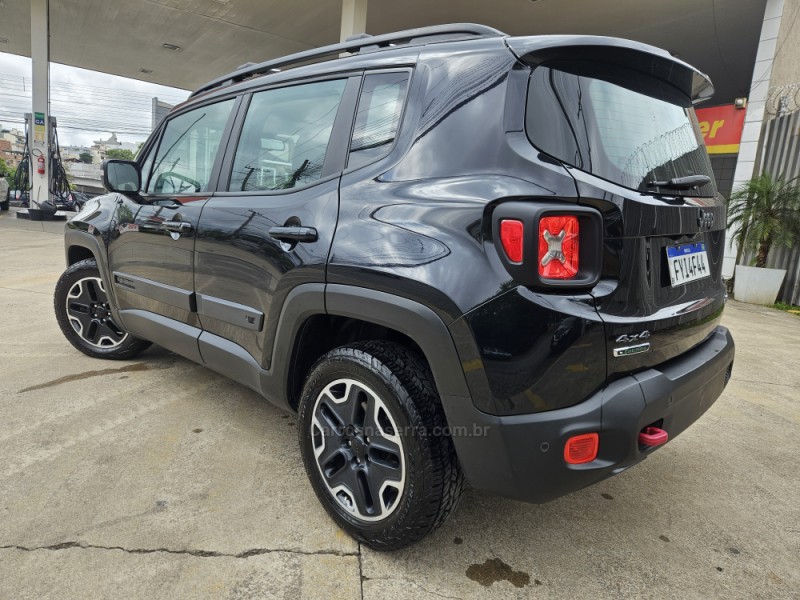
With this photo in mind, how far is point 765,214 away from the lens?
7320 mm

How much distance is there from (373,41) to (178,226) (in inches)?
52.5

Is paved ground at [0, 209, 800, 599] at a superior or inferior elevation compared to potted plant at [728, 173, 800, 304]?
inferior

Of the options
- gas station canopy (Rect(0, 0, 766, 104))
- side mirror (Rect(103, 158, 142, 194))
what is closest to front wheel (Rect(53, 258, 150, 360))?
side mirror (Rect(103, 158, 142, 194))

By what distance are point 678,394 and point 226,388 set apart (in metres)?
2.61

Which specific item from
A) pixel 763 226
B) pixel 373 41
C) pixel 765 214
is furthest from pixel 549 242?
pixel 765 214

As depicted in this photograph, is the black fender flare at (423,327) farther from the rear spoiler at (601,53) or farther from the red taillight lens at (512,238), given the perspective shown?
the rear spoiler at (601,53)

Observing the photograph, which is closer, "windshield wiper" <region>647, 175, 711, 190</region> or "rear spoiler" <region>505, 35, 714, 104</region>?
"rear spoiler" <region>505, 35, 714, 104</region>

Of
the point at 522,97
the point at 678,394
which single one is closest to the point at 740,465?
the point at 678,394

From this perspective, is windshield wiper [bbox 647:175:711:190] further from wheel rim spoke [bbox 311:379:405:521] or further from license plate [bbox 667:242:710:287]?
wheel rim spoke [bbox 311:379:405:521]

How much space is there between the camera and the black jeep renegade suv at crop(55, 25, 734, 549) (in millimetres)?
1467

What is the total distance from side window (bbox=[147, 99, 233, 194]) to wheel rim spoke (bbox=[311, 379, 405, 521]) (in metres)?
1.42

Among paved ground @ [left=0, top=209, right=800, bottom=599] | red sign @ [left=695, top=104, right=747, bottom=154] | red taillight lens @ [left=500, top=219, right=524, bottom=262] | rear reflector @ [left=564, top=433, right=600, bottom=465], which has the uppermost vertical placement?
red sign @ [left=695, top=104, right=747, bottom=154]

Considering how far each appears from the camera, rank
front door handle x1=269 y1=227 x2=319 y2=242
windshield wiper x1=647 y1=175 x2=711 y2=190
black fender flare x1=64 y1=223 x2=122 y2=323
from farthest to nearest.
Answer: black fender flare x1=64 y1=223 x2=122 y2=323 < front door handle x1=269 y1=227 x2=319 y2=242 < windshield wiper x1=647 y1=175 x2=711 y2=190

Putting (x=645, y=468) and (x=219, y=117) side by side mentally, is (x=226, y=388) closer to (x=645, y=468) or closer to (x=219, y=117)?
(x=219, y=117)
